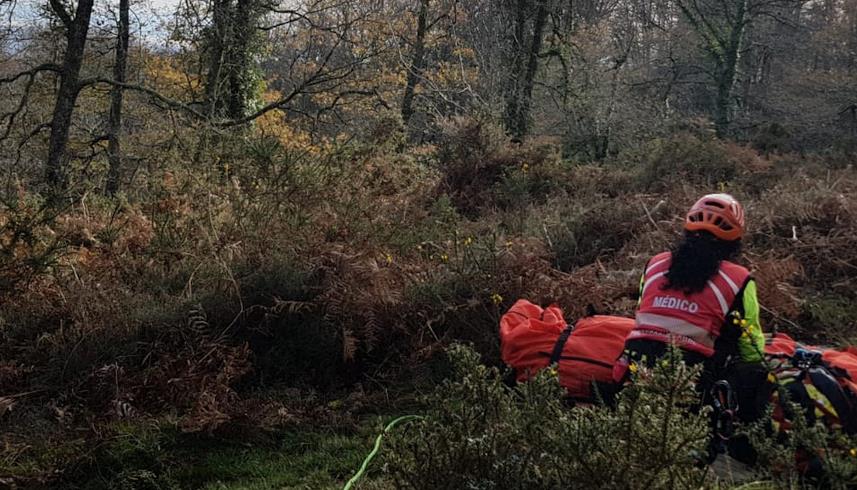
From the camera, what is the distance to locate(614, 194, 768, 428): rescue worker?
4.09 m

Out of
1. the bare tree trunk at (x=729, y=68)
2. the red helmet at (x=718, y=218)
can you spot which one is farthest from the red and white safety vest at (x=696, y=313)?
the bare tree trunk at (x=729, y=68)

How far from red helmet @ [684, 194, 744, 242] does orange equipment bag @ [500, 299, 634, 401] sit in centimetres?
89

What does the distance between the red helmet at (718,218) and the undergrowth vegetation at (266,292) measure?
→ 1611 mm

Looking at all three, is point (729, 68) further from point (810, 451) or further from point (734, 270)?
point (810, 451)

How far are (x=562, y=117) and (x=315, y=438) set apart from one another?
57.8 feet

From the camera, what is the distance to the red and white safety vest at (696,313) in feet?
13.7

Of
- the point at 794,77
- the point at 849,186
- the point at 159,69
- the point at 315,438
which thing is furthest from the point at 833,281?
the point at 794,77

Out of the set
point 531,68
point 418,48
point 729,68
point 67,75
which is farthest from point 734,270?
point 418,48

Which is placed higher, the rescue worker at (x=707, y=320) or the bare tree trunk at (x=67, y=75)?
the bare tree trunk at (x=67, y=75)

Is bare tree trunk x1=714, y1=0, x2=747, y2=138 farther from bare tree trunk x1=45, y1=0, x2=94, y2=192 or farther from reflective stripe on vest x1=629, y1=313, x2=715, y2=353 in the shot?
reflective stripe on vest x1=629, y1=313, x2=715, y2=353

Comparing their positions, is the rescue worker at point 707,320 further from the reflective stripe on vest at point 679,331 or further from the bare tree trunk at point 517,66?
the bare tree trunk at point 517,66

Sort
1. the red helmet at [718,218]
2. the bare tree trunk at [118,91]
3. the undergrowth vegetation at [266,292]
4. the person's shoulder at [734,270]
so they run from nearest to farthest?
1. the person's shoulder at [734,270]
2. the red helmet at [718,218]
3. the undergrowth vegetation at [266,292]
4. the bare tree trunk at [118,91]

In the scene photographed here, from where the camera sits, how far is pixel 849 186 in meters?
9.43

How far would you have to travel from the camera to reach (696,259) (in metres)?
4.31
